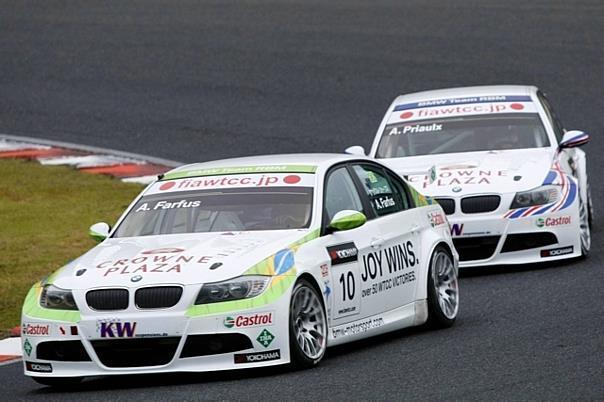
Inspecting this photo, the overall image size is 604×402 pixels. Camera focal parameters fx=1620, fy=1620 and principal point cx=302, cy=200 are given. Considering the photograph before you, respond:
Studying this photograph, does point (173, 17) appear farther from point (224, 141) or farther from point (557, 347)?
point (557, 347)

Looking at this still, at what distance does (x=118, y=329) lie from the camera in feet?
29.7

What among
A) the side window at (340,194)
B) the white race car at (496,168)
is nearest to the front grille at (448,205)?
the white race car at (496,168)

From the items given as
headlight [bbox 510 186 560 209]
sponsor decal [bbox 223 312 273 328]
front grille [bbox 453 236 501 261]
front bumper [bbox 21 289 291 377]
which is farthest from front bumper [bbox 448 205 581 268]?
sponsor decal [bbox 223 312 273 328]

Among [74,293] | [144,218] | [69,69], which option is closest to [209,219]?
[144,218]

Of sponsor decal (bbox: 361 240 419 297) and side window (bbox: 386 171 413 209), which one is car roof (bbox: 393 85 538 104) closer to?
side window (bbox: 386 171 413 209)

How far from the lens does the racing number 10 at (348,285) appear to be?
9961 millimetres

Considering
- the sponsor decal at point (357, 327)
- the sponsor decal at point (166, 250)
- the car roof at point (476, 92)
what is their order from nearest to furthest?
1. the sponsor decal at point (166, 250)
2. the sponsor decal at point (357, 327)
3. the car roof at point (476, 92)

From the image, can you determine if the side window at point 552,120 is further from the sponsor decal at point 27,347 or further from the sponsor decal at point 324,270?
the sponsor decal at point 27,347

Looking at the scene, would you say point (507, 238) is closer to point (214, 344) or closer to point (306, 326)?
point (306, 326)

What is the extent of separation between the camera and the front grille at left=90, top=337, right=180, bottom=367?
9.06 m

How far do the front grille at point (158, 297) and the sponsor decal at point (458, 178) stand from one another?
5.20 metres

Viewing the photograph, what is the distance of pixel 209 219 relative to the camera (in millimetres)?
10297

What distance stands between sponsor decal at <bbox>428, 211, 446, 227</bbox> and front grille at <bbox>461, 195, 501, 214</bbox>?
2.08 meters

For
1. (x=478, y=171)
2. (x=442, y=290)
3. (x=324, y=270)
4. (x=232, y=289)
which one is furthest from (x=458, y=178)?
(x=232, y=289)
